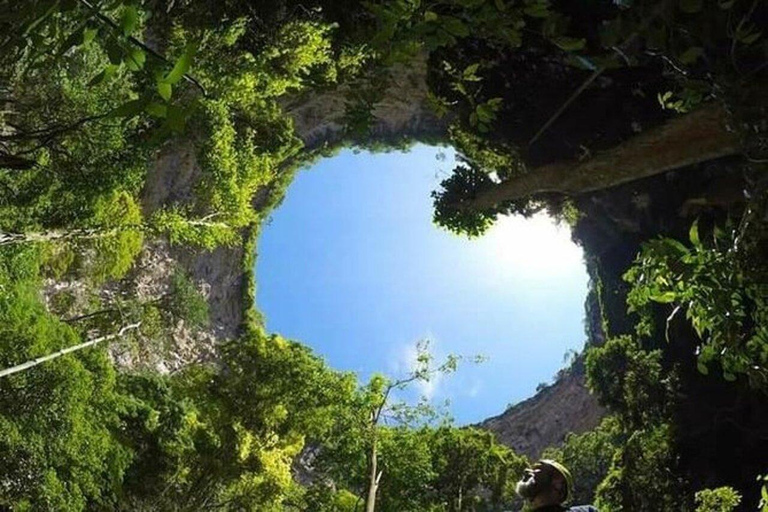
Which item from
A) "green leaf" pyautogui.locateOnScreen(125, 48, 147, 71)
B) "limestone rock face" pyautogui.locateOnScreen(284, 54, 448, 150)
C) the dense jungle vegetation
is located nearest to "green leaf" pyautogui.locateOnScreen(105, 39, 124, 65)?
"green leaf" pyautogui.locateOnScreen(125, 48, 147, 71)

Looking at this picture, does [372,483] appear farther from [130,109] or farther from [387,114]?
[387,114]

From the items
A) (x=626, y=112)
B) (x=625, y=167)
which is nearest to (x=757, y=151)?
(x=625, y=167)

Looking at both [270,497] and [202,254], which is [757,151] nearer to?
[270,497]

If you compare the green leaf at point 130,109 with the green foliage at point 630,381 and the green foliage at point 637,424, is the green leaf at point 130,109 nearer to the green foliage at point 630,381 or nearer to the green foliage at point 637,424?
the green foliage at point 637,424

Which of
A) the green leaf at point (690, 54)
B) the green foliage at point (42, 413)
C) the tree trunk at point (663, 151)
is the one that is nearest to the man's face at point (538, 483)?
the tree trunk at point (663, 151)

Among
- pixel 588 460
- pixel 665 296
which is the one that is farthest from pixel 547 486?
pixel 588 460
